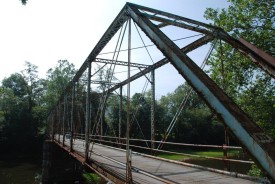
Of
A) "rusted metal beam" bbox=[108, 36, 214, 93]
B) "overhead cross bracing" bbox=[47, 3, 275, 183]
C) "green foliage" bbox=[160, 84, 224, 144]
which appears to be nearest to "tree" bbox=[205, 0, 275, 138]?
"rusted metal beam" bbox=[108, 36, 214, 93]

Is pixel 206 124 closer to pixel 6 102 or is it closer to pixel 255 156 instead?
pixel 6 102

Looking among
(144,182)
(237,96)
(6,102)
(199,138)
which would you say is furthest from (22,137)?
(144,182)

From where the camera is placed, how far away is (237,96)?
598 inches

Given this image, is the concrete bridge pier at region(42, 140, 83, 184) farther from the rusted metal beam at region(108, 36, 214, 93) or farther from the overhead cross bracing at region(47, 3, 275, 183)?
the overhead cross bracing at region(47, 3, 275, 183)

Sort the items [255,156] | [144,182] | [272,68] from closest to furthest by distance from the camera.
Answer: [255,156]
[272,68]
[144,182]

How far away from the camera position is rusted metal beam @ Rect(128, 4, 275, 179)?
254cm

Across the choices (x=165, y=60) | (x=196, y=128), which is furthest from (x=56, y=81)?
(x=165, y=60)

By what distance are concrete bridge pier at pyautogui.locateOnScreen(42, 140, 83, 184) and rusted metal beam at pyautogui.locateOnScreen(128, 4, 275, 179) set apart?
24.9 meters

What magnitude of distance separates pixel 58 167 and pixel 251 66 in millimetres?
20857

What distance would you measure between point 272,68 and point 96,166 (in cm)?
677

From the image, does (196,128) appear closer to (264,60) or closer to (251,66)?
(251,66)

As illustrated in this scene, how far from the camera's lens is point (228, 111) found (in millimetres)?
2996

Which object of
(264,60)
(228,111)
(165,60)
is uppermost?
(165,60)

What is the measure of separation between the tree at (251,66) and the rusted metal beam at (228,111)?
1037 centimetres
